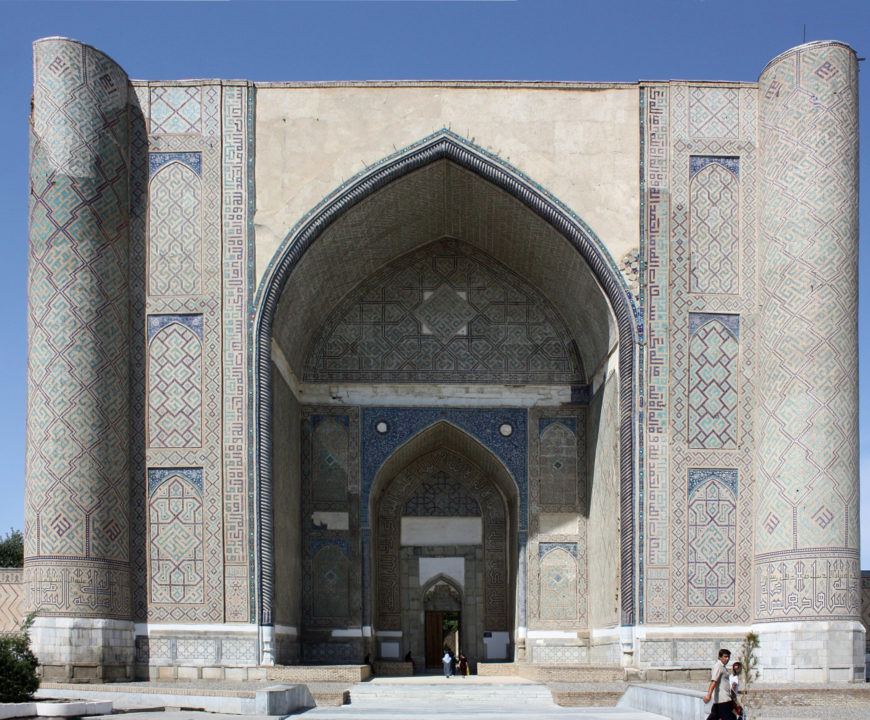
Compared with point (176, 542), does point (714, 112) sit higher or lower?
higher

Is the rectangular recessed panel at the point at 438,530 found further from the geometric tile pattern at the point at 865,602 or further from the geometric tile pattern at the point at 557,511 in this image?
the geometric tile pattern at the point at 865,602

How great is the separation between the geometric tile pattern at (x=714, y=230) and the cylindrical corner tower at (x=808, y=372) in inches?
8.9

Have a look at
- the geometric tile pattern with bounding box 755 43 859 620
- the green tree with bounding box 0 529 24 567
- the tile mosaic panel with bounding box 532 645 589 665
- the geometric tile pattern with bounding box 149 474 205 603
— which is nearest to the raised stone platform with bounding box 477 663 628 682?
the geometric tile pattern with bounding box 755 43 859 620

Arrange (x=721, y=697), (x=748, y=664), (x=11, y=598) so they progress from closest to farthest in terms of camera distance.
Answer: (x=721, y=697)
(x=748, y=664)
(x=11, y=598)

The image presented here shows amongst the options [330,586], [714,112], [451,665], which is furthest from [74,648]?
[714,112]

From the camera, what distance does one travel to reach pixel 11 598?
356 inches

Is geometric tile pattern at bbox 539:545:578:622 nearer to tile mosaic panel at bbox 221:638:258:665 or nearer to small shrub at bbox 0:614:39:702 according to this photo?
tile mosaic panel at bbox 221:638:258:665

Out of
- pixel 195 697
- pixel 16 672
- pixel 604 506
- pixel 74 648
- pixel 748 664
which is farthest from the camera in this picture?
pixel 604 506

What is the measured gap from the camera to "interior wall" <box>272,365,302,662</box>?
926 centimetres

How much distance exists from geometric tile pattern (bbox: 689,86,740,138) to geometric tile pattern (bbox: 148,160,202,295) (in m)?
3.86

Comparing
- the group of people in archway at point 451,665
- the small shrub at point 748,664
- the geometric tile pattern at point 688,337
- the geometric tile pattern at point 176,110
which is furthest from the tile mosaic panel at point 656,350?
the geometric tile pattern at point 176,110

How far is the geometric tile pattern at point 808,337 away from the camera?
8297mm

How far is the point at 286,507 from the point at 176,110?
10.8 feet

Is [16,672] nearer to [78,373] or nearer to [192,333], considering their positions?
[78,373]
